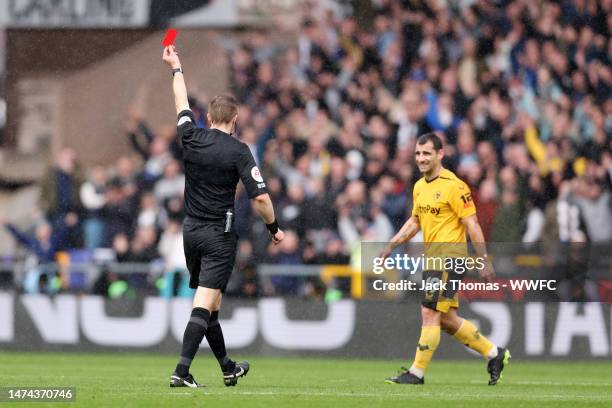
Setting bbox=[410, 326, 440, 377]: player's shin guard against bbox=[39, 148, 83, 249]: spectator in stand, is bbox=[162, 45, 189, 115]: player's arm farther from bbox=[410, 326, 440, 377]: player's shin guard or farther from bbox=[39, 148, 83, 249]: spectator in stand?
bbox=[39, 148, 83, 249]: spectator in stand

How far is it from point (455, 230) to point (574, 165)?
7.46 meters

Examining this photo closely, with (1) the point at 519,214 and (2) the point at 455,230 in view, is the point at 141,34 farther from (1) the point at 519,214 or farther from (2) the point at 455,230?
(2) the point at 455,230

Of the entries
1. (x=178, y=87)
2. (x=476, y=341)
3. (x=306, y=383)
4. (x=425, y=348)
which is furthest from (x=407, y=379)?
(x=178, y=87)

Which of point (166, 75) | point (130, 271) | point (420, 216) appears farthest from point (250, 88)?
point (420, 216)

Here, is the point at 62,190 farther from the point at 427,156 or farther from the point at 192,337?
the point at 192,337

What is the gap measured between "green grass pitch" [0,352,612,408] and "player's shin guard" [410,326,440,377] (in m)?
0.21

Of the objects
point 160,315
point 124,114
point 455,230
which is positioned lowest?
point 160,315

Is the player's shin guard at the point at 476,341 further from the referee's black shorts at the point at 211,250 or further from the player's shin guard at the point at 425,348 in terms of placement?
the referee's black shorts at the point at 211,250

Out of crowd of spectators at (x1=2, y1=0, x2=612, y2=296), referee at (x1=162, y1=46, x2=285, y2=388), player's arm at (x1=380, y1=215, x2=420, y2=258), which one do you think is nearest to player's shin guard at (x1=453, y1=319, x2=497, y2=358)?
player's arm at (x1=380, y1=215, x2=420, y2=258)

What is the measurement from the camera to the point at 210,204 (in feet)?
34.4

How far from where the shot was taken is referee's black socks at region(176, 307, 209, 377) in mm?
10312

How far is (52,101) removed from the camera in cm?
2341

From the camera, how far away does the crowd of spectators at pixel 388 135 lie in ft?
59.3

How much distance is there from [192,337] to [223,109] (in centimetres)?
168
